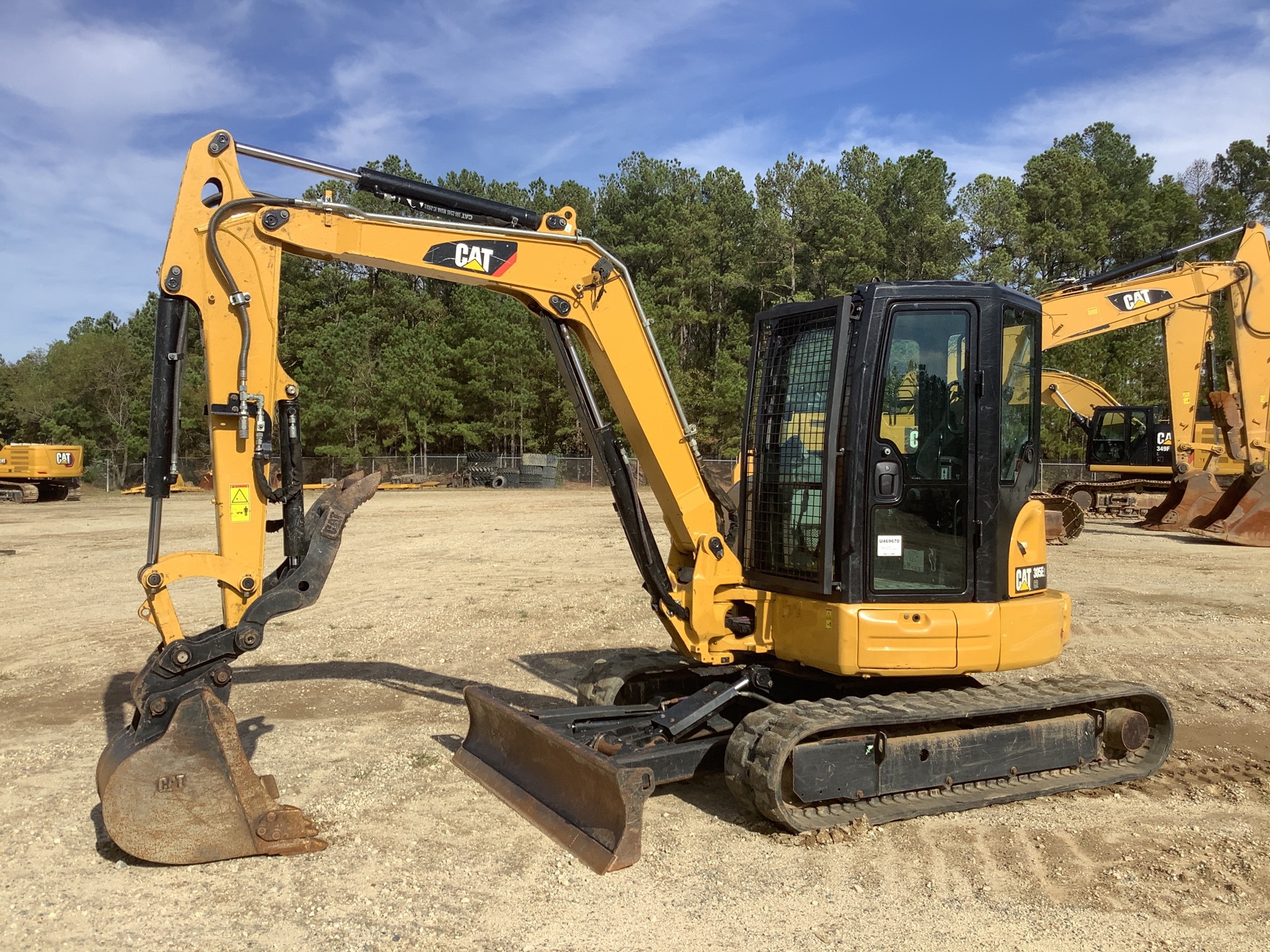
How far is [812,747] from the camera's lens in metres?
5.34

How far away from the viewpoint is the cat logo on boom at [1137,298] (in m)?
17.9

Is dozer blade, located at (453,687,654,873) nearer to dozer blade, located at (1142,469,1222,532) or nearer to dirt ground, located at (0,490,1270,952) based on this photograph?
dirt ground, located at (0,490,1270,952)

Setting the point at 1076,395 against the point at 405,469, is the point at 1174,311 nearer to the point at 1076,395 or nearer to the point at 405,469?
the point at 1076,395

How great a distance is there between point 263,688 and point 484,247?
463 cm

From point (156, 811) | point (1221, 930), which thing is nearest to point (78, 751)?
point (156, 811)

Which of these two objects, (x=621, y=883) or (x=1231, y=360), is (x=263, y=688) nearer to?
(x=621, y=883)

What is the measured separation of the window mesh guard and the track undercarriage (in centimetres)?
82

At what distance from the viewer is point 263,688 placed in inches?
328

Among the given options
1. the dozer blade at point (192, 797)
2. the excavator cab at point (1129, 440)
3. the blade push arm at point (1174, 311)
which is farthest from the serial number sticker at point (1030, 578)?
the excavator cab at point (1129, 440)

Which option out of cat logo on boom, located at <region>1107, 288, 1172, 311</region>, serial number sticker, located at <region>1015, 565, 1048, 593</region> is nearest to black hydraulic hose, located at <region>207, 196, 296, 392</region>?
serial number sticker, located at <region>1015, 565, 1048, 593</region>

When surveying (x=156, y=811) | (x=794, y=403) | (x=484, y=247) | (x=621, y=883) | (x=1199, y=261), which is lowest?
(x=621, y=883)

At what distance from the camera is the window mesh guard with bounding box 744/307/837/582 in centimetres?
595

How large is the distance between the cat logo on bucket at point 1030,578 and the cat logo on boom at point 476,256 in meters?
3.61

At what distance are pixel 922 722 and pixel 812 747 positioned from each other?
2.60 feet
